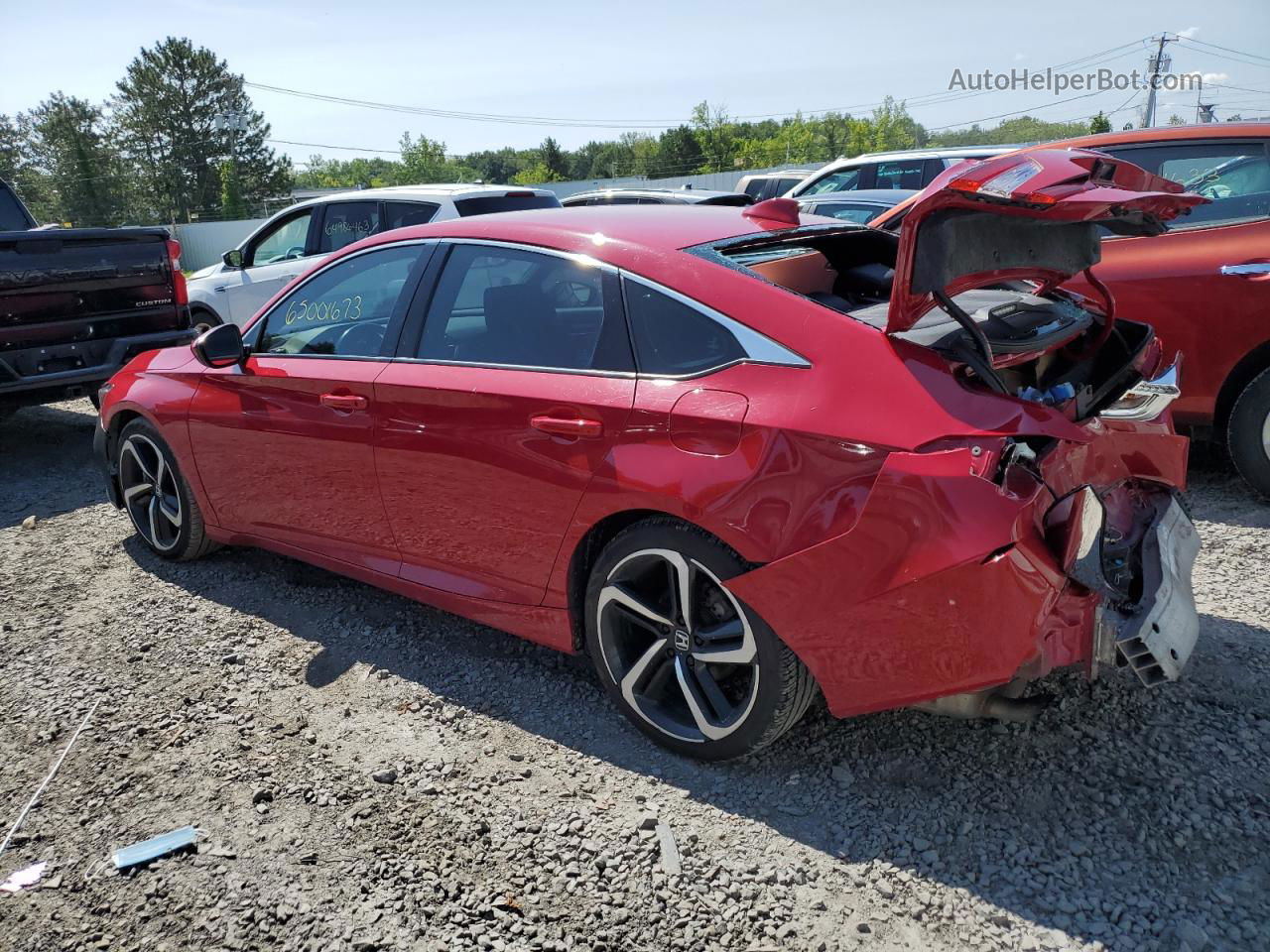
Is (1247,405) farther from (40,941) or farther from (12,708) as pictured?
(12,708)

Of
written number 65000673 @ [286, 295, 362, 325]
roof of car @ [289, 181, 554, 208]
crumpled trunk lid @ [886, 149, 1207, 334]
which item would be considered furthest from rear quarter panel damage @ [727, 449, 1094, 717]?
roof of car @ [289, 181, 554, 208]

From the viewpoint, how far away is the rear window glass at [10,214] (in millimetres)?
8305

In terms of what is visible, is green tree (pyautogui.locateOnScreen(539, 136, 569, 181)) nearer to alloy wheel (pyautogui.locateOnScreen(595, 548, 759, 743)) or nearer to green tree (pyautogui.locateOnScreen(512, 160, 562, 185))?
green tree (pyautogui.locateOnScreen(512, 160, 562, 185))

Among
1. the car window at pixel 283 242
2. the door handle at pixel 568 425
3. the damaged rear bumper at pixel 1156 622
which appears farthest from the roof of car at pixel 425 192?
the damaged rear bumper at pixel 1156 622

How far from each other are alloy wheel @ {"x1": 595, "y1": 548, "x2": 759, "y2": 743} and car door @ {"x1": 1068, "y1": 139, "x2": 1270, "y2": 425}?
326 cm

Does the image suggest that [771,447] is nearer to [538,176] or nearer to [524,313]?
[524,313]

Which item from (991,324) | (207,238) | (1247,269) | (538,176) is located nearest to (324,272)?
(991,324)

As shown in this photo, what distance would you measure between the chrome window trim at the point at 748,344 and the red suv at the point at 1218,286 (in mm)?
2742

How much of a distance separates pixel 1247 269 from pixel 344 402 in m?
4.27

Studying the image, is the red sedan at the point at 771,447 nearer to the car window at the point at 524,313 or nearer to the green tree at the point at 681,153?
the car window at the point at 524,313

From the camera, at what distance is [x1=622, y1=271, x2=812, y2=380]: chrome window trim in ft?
8.36

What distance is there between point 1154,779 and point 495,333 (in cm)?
248

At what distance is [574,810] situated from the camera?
8.92 ft

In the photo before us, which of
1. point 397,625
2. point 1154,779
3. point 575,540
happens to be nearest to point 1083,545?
point 1154,779
